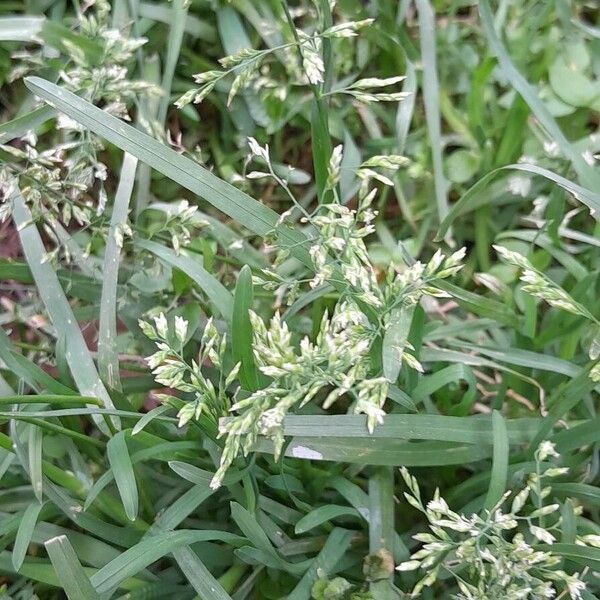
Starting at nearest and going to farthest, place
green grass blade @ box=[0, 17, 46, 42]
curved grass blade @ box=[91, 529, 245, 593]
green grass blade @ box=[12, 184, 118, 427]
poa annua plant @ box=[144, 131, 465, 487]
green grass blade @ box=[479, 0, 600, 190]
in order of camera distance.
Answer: poa annua plant @ box=[144, 131, 465, 487]
curved grass blade @ box=[91, 529, 245, 593]
green grass blade @ box=[12, 184, 118, 427]
green grass blade @ box=[479, 0, 600, 190]
green grass blade @ box=[0, 17, 46, 42]

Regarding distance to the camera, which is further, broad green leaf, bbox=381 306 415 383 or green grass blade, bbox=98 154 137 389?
green grass blade, bbox=98 154 137 389

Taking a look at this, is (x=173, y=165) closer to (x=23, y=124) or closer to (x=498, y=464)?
(x=23, y=124)

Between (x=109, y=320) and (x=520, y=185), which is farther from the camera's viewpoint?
(x=520, y=185)

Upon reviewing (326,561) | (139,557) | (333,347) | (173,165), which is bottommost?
(326,561)

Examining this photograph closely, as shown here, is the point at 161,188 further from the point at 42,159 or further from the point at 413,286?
the point at 413,286

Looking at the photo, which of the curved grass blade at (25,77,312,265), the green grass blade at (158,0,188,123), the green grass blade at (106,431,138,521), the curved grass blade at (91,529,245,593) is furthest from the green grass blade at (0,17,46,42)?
the curved grass blade at (91,529,245,593)

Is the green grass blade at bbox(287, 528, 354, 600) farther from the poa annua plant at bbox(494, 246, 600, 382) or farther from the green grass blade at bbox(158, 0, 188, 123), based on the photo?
the green grass blade at bbox(158, 0, 188, 123)

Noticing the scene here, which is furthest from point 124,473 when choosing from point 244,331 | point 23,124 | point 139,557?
point 23,124

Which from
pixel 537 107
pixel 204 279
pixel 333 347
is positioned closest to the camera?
pixel 333 347
